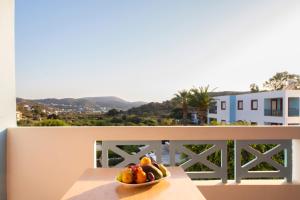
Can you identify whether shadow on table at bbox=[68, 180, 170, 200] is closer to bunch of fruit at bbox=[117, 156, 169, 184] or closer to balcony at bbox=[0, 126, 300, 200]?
bunch of fruit at bbox=[117, 156, 169, 184]

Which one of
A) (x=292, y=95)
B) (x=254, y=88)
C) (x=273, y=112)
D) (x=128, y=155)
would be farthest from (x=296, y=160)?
(x=128, y=155)

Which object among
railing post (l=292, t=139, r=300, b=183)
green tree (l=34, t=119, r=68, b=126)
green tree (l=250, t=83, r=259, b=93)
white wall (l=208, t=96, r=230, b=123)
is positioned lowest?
railing post (l=292, t=139, r=300, b=183)

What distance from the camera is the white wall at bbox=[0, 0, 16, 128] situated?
2842 mm

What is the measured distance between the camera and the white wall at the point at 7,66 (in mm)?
2842

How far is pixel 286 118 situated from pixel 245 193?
4.09 ft

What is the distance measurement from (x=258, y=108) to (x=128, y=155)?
2.13m

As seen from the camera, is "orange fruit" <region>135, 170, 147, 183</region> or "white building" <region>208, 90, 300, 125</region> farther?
"white building" <region>208, 90, 300, 125</region>

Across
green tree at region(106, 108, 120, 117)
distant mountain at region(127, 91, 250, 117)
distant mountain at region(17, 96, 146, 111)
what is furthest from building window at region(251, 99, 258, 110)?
green tree at region(106, 108, 120, 117)

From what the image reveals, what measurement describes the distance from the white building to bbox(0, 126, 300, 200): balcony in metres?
0.64

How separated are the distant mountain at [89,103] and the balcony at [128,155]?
853 mm

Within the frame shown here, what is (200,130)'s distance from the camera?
3102 mm

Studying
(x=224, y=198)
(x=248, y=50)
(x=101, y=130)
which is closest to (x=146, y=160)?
(x=101, y=130)

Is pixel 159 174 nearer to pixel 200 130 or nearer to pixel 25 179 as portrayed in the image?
pixel 200 130

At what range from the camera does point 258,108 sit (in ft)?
13.5
